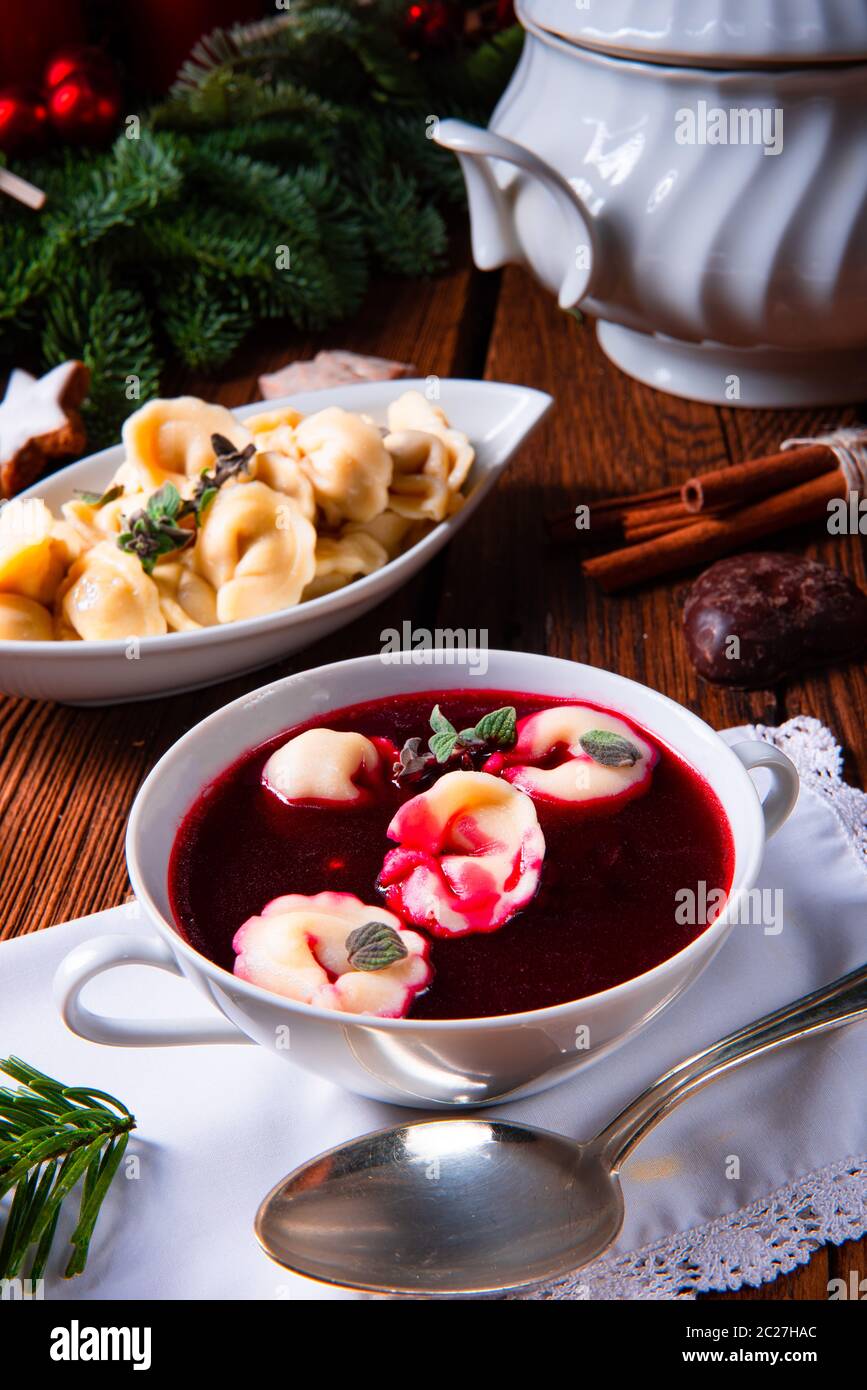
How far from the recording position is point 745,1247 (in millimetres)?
793

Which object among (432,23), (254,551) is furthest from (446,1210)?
(432,23)

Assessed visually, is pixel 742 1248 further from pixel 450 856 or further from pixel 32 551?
pixel 32 551

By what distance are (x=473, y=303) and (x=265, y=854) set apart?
1446 mm

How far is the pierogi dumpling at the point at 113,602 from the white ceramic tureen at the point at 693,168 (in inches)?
24.8

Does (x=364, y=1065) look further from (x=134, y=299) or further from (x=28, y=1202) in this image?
(x=134, y=299)

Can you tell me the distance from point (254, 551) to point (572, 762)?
0.48 meters

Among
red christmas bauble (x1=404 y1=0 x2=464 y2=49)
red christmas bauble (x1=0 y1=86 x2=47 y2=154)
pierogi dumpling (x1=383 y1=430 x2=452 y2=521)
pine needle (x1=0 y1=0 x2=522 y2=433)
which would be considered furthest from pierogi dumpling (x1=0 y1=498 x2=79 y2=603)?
red christmas bauble (x1=404 y1=0 x2=464 y2=49)

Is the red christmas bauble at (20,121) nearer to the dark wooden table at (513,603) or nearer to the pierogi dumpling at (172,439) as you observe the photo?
the dark wooden table at (513,603)

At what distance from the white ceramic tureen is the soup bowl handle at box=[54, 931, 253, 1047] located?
1.02 meters

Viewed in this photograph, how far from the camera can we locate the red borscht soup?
80cm

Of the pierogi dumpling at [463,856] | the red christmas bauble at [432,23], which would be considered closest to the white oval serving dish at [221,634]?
the pierogi dumpling at [463,856]

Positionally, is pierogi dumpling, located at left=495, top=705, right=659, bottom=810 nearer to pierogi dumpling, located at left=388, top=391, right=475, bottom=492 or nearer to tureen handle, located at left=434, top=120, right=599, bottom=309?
pierogi dumpling, located at left=388, top=391, right=475, bottom=492

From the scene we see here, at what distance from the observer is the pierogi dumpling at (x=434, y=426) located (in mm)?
1418
